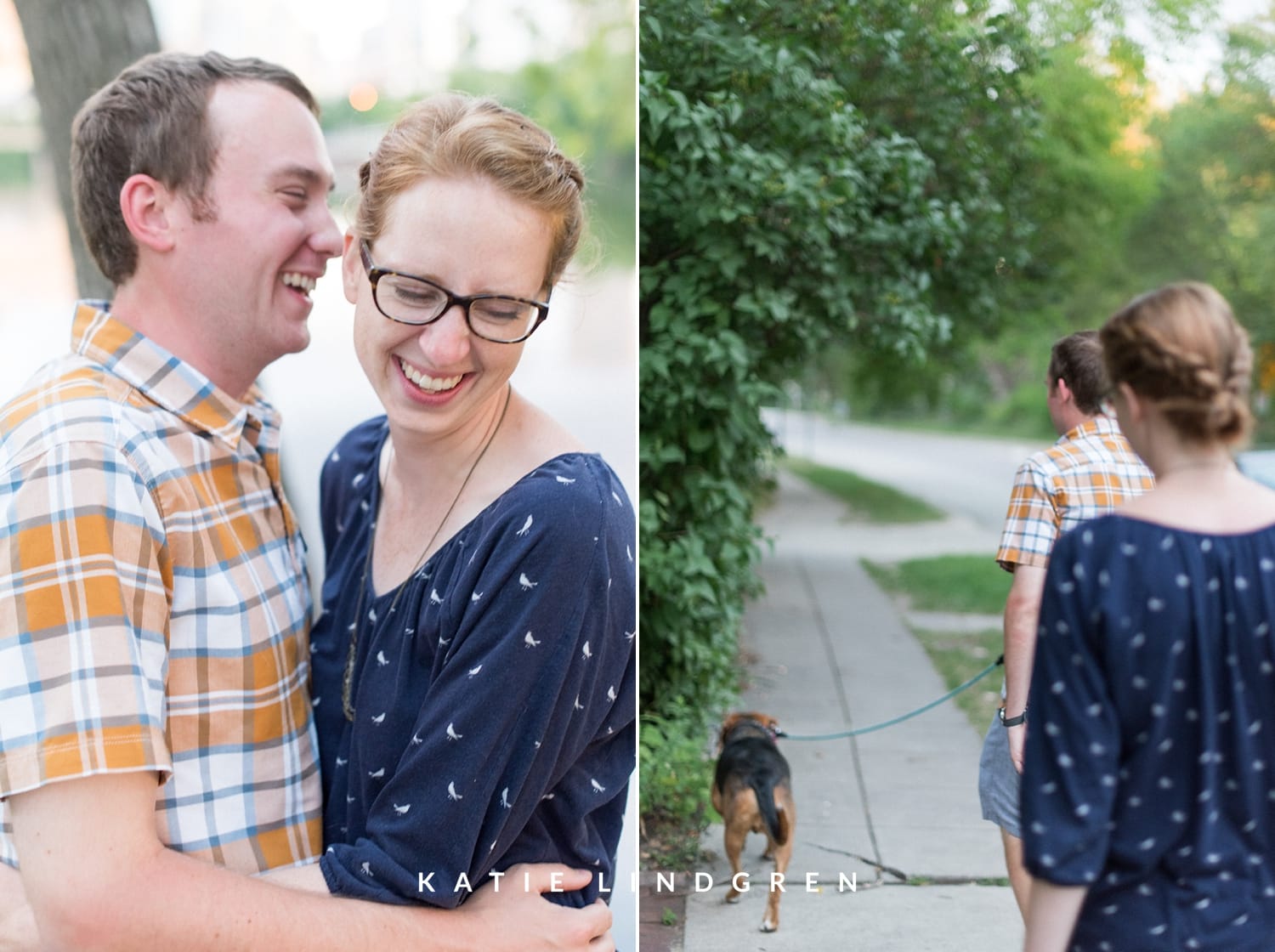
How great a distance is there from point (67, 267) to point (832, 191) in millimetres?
2132

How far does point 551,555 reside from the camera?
Answer: 1561 mm

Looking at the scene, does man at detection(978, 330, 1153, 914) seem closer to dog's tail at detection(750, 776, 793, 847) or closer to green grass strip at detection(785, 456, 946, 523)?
dog's tail at detection(750, 776, 793, 847)

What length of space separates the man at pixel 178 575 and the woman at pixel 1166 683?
2.44ft

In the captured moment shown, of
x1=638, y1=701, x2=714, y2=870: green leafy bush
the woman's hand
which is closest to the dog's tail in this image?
x1=638, y1=701, x2=714, y2=870: green leafy bush

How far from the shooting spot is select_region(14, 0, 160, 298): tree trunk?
3.19m

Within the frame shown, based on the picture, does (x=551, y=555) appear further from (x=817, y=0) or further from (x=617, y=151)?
(x=817, y=0)

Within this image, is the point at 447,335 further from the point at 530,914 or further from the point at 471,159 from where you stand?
the point at 530,914

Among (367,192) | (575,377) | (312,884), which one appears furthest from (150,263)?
(575,377)

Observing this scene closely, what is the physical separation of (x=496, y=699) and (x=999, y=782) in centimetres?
132

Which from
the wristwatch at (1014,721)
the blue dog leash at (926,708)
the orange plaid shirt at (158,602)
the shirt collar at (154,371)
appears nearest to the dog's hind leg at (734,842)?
the blue dog leash at (926,708)

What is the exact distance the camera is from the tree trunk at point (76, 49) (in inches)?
126

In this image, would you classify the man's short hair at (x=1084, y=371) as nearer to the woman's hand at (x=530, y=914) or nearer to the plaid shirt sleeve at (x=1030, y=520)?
the plaid shirt sleeve at (x=1030, y=520)

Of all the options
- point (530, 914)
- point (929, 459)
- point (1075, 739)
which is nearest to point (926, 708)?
point (530, 914)

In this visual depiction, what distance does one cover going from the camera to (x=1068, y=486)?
224cm
